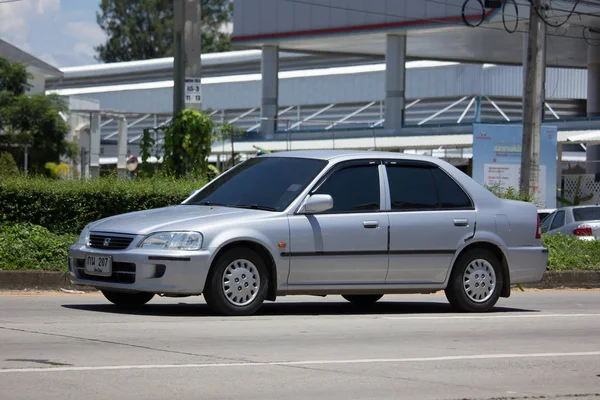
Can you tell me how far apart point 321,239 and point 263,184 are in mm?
913

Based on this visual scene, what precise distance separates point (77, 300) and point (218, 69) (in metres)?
63.4

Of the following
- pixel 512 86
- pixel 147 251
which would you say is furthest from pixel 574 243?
pixel 512 86

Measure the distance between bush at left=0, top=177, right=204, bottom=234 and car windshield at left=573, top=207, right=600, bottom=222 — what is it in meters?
10.3

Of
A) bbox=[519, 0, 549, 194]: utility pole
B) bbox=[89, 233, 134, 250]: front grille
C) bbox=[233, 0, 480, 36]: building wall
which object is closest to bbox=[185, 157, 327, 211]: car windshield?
bbox=[89, 233, 134, 250]: front grille

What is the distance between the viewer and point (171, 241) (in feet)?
35.6

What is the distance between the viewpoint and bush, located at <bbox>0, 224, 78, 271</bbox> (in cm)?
1468

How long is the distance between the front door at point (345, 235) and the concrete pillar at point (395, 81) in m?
32.1

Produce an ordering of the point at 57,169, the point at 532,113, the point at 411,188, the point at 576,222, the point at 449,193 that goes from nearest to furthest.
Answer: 1. the point at 411,188
2. the point at 449,193
3. the point at 532,113
4. the point at 576,222
5. the point at 57,169

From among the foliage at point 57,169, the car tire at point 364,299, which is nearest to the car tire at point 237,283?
the car tire at point 364,299

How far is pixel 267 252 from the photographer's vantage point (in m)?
11.3

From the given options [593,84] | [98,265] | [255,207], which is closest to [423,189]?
[255,207]

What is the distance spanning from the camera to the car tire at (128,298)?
1188 centimetres

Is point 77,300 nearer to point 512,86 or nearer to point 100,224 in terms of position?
point 100,224

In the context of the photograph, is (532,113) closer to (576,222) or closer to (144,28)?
(576,222)
